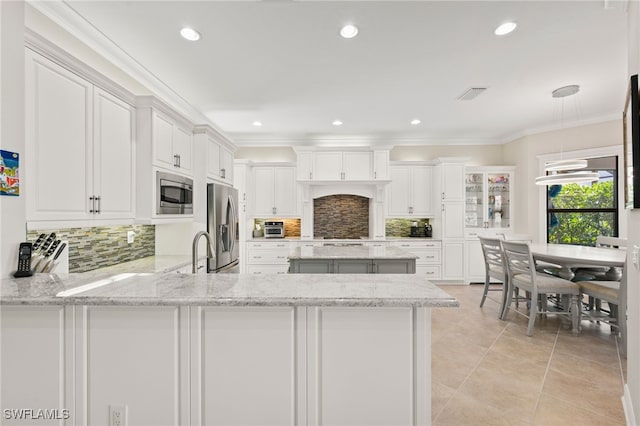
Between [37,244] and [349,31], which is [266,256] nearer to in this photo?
[37,244]

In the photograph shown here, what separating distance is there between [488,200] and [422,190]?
1.27 metres

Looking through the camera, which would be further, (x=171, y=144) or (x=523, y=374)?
(x=171, y=144)

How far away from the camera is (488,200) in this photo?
577cm

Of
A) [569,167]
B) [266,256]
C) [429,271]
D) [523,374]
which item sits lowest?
[523,374]

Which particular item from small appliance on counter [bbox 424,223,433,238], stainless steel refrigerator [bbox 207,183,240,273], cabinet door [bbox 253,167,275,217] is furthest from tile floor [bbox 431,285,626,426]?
cabinet door [bbox 253,167,275,217]

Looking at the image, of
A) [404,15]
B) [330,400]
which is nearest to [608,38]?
[404,15]

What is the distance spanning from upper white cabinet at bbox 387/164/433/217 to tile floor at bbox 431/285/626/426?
8.27ft

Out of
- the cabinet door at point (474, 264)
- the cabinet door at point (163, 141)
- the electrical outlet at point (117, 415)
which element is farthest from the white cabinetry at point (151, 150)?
the cabinet door at point (474, 264)

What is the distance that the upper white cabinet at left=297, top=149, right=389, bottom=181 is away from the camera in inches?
219

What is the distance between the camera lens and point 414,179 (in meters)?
5.82

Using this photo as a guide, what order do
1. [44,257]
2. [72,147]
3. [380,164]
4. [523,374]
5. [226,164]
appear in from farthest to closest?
[380,164], [226,164], [523,374], [72,147], [44,257]

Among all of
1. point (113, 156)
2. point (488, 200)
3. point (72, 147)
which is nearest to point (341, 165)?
point (488, 200)

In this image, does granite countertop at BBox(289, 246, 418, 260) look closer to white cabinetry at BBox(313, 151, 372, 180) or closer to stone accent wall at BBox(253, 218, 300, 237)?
white cabinetry at BBox(313, 151, 372, 180)

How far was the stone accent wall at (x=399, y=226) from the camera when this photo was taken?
6.11m
